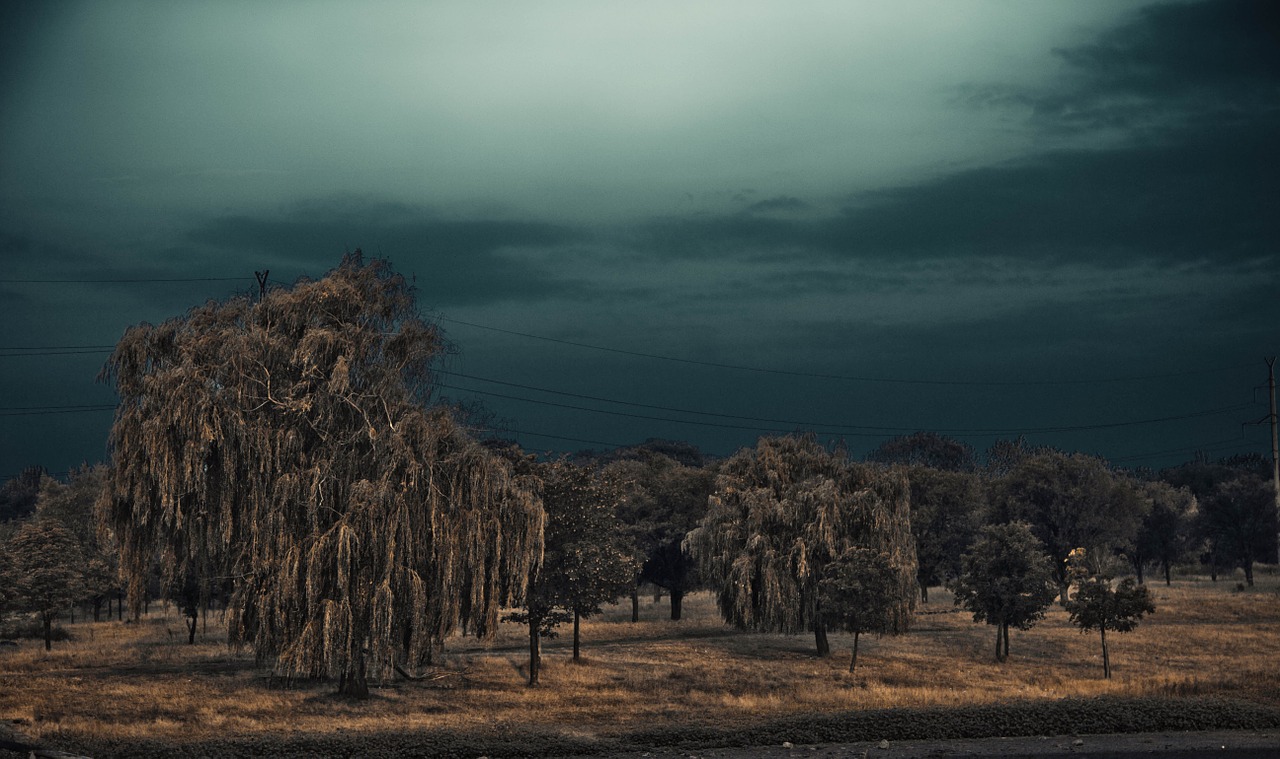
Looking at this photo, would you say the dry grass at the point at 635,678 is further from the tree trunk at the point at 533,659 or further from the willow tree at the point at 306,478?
the willow tree at the point at 306,478

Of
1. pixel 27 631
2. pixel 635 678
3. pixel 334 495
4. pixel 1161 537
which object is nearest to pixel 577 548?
pixel 635 678

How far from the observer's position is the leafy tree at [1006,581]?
56812 mm

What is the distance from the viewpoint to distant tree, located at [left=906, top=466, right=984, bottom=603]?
3452 inches

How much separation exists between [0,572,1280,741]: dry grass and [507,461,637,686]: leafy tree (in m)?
2.67

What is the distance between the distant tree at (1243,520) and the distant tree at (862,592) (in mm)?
58673

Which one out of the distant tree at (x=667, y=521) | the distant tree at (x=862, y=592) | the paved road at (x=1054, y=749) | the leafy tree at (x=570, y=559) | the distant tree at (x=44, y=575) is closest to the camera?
the paved road at (x=1054, y=749)

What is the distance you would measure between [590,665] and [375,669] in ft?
50.4

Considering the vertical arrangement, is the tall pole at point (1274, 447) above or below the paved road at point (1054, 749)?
above

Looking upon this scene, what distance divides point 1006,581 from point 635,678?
72.5 feet

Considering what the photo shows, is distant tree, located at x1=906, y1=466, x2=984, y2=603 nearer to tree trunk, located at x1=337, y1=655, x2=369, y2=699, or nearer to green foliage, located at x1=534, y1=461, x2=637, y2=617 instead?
green foliage, located at x1=534, y1=461, x2=637, y2=617

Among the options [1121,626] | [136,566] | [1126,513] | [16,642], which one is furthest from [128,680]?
[1126,513]

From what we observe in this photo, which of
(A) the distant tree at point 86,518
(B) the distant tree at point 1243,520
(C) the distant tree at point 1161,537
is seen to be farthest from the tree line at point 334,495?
(C) the distant tree at point 1161,537

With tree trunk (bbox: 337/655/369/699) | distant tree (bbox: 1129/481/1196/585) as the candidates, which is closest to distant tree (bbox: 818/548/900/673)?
tree trunk (bbox: 337/655/369/699)

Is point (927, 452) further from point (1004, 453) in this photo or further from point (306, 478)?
point (306, 478)
